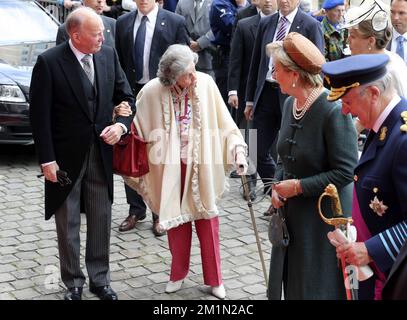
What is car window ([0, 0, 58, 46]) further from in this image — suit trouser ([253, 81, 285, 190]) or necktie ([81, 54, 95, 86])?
necktie ([81, 54, 95, 86])

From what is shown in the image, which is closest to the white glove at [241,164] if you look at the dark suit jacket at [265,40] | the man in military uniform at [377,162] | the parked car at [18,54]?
the man in military uniform at [377,162]

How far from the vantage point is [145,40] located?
791 centimetres

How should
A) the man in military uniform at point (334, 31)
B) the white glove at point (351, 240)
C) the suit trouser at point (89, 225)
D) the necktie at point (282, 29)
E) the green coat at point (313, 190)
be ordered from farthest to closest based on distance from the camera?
the man in military uniform at point (334, 31)
the necktie at point (282, 29)
the suit trouser at point (89, 225)
the green coat at point (313, 190)
the white glove at point (351, 240)

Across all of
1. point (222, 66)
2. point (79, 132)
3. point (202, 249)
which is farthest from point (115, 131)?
point (222, 66)

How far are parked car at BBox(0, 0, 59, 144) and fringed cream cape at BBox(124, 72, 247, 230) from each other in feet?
12.4

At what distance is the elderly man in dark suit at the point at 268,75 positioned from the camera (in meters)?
7.84

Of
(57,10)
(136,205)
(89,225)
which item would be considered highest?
(57,10)

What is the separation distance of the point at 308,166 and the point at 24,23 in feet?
24.1

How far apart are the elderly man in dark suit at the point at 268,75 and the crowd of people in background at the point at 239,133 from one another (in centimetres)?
1

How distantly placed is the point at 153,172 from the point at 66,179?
0.69 metres

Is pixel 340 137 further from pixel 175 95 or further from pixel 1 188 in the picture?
pixel 1 188

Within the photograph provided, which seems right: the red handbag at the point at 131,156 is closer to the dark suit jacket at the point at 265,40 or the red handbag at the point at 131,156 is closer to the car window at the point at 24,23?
the dark suit jacket at the point at 265,40

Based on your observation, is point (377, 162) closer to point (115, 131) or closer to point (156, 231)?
point (115, 131)

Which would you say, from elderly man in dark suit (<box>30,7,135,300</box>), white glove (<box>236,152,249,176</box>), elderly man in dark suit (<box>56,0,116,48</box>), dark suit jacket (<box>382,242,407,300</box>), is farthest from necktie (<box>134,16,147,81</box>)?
dark suit jacket (<box>382,242,407,300</box>)
